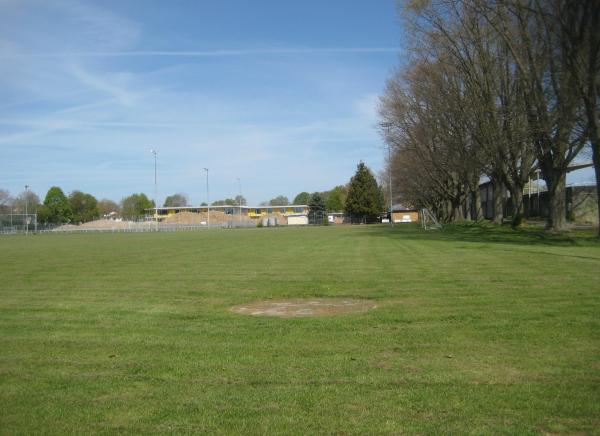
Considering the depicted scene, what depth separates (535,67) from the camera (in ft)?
99.1

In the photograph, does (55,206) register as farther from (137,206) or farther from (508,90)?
(508,90)

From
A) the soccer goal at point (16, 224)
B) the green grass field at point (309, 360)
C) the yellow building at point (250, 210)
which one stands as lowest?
the green grass field at point (309, 360)

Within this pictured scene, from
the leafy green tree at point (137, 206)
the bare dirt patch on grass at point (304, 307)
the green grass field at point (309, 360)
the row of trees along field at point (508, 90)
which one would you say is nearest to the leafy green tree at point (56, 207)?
the leafy green tree at point (137, 206)

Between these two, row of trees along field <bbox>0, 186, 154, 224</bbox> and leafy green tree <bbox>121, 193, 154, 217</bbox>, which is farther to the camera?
leafy green tree <bbox>121, 193, 154, 217</bbox>

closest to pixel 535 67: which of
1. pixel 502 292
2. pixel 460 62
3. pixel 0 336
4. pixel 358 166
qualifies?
pixel 460 62

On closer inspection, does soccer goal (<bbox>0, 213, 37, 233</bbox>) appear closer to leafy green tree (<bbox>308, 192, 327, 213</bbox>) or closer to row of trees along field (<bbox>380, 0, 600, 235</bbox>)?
leafy green tree (<bbox>308, 192, 327, 213</bbox>)

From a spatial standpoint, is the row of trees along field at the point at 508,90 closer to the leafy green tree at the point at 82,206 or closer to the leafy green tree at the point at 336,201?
the leafy green tree at the point at 336,201

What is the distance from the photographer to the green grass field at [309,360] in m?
5.18

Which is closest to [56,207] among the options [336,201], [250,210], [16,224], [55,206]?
[55,206]

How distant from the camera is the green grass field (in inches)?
204

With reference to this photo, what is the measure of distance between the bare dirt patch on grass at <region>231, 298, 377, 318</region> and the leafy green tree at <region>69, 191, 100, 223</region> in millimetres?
154617

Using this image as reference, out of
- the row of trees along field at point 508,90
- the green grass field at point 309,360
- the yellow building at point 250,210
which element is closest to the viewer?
the green grass field at point 309,360

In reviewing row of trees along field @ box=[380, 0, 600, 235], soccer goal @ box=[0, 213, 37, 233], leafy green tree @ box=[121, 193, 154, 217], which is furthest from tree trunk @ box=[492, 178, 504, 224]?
leafy green tree @ box=[121, 193, 154, 217]

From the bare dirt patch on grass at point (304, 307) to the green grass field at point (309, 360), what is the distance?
45 centimetres
